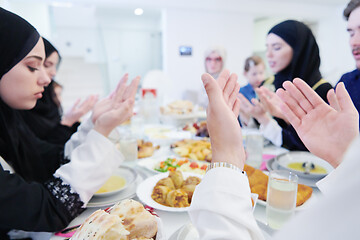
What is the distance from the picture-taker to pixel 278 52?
1845 millimetres

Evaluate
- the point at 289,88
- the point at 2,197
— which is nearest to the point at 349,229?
the point at 289,88

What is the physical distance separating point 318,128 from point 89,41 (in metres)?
7.53

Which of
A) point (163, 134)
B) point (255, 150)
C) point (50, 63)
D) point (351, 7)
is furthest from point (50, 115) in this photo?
point (351, 7)

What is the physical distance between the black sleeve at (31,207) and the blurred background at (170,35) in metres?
3.79

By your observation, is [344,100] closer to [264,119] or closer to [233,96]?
[233,96]

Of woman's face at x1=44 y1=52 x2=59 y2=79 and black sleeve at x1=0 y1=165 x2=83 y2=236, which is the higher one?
woman's face at x1=44 y1=52 x2=59 y2=79

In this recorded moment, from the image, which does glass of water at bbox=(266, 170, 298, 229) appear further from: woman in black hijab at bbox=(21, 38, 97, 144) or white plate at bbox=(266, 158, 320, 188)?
woman in black hijab at bbox=(21, 38, 97, 144)

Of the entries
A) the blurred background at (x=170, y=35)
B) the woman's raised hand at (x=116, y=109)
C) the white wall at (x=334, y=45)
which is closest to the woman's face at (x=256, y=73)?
the blurred background at (x=170, y=35)

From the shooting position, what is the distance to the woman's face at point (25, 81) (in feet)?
3.08

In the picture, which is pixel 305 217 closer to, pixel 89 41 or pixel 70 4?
pixel 70 4

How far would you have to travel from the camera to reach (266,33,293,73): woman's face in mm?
1822

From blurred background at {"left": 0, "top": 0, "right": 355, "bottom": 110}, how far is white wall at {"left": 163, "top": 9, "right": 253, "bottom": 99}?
22 mm

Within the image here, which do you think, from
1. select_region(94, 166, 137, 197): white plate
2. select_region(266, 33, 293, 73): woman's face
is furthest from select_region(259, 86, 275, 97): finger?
select_region(94, 166, 137, 197): white plate

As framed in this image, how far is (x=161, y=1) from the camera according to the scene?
527 centimetres
